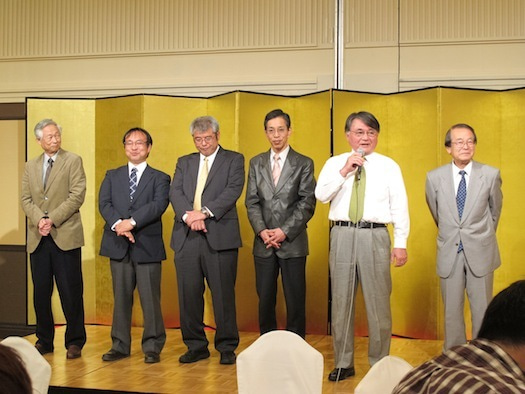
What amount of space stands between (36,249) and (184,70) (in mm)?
2528

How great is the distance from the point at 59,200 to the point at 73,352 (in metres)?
1.02

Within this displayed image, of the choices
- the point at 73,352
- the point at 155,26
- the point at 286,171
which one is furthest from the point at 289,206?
the point at 155,26

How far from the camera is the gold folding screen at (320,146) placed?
5715 millimetres

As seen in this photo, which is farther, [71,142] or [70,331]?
[71,142]

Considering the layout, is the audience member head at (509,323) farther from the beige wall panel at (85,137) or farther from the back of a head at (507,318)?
the beige wall panel at (85,137)

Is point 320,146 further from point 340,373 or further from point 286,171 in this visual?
point 340,373

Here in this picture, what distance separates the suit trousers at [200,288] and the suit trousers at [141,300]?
0.17m

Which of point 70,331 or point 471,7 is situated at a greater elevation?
point 471,7

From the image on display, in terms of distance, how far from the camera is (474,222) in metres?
4.71

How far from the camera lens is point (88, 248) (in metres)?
6.57

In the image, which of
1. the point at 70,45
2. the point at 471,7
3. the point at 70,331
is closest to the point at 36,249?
the point at 70,331

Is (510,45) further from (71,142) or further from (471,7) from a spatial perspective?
(71,142)

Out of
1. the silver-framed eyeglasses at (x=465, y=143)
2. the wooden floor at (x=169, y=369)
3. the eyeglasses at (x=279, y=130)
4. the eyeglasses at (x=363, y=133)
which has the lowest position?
the wooden floor at (x=169, y=369)

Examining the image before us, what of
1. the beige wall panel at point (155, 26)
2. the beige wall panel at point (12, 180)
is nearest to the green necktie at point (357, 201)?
the beige wall panel at point (155, 26)
